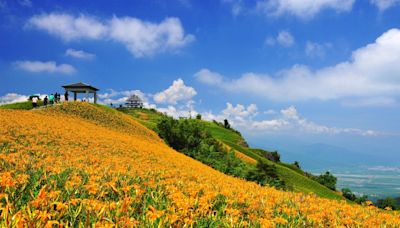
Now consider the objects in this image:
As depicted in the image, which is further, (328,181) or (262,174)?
(328,181)

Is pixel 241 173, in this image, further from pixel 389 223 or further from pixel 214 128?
pixel 214 128

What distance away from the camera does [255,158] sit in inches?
2437

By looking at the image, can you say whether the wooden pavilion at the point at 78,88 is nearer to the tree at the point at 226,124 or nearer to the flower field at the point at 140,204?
the flower field at the point at 140,204

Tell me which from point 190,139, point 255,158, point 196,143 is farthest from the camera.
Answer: point 255,158

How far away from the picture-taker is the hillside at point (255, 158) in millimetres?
48287

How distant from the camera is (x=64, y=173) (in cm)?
700

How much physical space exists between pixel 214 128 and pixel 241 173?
56.1 meters

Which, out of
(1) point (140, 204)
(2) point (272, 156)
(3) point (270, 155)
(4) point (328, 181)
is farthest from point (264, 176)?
(2) point (272, 156)

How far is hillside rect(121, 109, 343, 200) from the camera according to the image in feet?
158

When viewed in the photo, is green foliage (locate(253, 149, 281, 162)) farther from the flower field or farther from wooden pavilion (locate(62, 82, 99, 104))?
the flower field

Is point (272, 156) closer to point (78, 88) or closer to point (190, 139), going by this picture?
point (190, 139)

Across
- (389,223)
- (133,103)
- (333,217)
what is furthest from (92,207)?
(133,103)

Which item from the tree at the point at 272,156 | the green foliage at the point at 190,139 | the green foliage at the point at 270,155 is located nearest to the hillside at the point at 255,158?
the green foliage at the point at 270,155

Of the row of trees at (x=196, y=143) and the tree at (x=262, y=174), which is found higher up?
the row of trees at (x=196, y=143)
